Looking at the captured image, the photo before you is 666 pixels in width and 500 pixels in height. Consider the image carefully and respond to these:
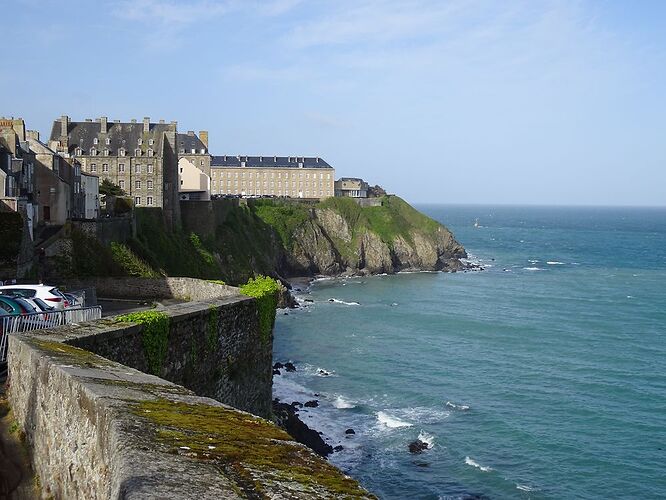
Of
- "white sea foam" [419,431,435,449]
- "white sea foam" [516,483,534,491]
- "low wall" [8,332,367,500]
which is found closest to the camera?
"low wall" [8,332,367,500]

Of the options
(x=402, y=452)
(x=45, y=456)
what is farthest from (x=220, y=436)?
(x=402, y=452)

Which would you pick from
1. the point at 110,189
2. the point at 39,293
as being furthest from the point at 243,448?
the point at 110,189

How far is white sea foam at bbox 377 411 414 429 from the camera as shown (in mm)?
38531

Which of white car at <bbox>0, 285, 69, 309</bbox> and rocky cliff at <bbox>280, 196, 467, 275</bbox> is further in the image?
rocky cliff at <bbox>280, 196, 467, 275</bbox>

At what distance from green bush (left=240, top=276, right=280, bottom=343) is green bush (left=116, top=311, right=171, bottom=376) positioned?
18.6 ft

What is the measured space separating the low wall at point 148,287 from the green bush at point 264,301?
8.41ft

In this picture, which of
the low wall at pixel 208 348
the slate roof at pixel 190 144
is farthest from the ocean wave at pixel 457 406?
the slate roof at pixel 190 144

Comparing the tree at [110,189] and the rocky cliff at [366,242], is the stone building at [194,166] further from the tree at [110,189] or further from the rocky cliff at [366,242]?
the rocky cliff at [366,242]

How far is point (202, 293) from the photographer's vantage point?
2578 cm

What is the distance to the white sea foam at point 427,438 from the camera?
35969 mm

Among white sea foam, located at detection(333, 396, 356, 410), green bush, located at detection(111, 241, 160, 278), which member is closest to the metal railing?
green bush, located at detection(111, 241, 160, 278)

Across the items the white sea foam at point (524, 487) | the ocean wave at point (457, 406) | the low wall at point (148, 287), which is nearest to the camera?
the low wall at point (148, 287)

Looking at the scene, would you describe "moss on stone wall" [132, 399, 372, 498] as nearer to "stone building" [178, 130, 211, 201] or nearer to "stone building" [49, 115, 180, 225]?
"stone building" [49, 115, 180, 225]

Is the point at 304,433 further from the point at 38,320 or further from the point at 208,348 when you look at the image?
the point at 38,320
